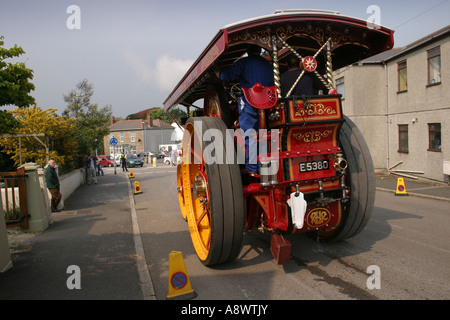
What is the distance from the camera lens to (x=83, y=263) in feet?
15.8

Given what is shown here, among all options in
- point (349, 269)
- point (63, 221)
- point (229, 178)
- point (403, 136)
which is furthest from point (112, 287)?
point (403, 136)

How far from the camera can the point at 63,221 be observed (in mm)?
7902

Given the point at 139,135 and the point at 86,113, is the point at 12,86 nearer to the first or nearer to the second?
A: the point at 86,113

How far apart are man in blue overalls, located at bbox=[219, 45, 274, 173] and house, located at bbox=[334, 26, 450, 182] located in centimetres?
1096

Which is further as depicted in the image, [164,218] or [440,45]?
[440,45]

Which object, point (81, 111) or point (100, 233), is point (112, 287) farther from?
point (81, 111)

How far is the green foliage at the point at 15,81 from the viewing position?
3998 mm

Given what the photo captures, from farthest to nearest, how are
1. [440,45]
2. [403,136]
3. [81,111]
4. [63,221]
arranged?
[81,111] < [403,136] < [440,45] < [63,221]

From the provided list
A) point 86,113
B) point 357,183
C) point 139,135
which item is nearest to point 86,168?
point 86,113

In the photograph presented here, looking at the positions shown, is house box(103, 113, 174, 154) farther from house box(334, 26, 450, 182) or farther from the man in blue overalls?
the man in blue overalls

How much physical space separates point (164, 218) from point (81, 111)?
1390 cm

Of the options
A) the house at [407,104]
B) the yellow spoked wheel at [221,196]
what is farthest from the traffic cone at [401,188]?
the yellow spoked wheel at [221,196]

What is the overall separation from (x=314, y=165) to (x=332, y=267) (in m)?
1.36

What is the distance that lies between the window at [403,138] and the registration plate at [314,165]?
12784mm
